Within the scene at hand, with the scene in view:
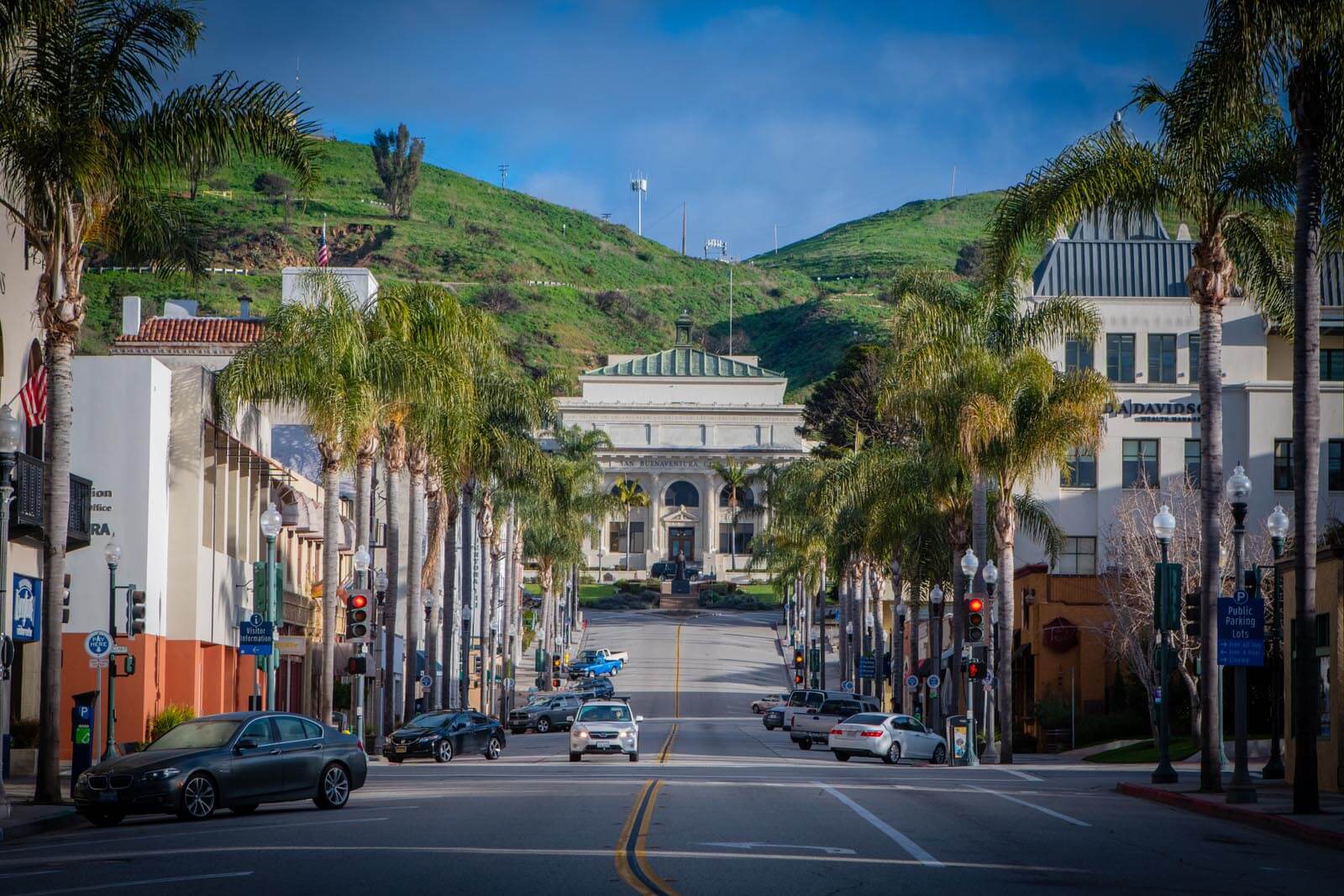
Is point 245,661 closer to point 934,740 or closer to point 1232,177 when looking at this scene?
point 934,740

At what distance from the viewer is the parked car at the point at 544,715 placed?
64.6 metres

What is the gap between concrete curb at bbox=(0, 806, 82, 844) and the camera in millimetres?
20953

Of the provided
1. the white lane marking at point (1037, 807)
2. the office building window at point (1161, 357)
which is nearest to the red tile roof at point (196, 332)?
the office building window at point (1161, 357)

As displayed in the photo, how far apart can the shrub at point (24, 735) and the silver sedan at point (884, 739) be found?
18731 millimetres

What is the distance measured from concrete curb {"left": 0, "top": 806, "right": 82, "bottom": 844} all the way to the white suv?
17.8m

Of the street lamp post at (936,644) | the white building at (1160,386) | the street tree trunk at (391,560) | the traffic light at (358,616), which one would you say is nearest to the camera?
the traffic light at (358,616)

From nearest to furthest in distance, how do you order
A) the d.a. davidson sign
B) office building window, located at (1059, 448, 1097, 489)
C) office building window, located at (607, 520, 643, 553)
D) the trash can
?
1. the trash can
2. office building window, located at (1059, 448, 1097, 489)
3. the d.a. davidson sign
4. office building window, located at (607, 520, 643, 553)

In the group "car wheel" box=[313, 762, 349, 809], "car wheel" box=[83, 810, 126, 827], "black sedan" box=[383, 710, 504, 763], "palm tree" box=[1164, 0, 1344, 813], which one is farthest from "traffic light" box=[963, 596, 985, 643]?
"car wheel" box=[83, 810, 126, 827]

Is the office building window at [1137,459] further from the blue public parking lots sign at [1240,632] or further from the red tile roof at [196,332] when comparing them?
the blue public parking lots sign at [1240,632]

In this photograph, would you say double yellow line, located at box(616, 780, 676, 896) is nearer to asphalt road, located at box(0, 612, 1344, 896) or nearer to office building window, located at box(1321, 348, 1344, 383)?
asphalt road, located at box(0, 612, 1344, 896)

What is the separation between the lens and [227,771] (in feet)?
71.4

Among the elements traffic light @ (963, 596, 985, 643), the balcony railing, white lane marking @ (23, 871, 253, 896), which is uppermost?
the balcony railing

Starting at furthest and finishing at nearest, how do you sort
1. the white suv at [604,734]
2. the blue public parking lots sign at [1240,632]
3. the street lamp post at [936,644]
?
the street lamp post at [936,644]
the white suv at [604,734]
the blue public parking lots sign at [1240,632]

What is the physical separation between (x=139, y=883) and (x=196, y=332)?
5181 centimetres
